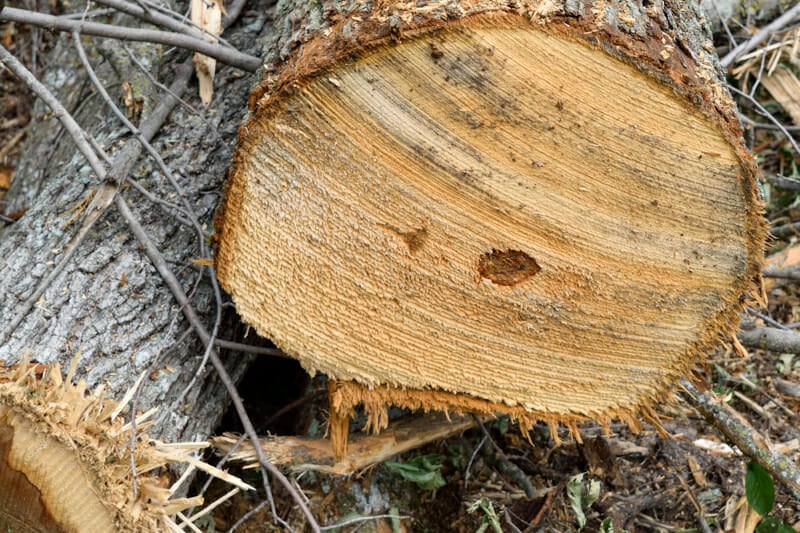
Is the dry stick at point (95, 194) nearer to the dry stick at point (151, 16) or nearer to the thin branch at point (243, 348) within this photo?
the dry stick at point (151, 16)

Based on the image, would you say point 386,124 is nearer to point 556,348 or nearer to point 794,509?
point 556,348

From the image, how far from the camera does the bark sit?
1799 mm

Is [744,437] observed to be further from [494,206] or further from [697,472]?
[494,206]

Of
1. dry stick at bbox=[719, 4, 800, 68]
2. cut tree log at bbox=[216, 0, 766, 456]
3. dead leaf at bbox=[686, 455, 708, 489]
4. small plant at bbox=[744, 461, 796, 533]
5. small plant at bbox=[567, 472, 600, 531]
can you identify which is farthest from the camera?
dry stick at bbox=[719, 4, 800, 68]

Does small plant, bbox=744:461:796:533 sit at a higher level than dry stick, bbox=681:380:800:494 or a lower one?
lower

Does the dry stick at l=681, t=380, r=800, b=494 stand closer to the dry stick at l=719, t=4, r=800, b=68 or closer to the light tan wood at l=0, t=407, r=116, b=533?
the dry stick at l=719, t=4, r=800, b=68

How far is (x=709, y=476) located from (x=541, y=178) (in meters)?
1.42

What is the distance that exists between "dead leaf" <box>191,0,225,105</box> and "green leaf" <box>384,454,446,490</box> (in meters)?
1.26

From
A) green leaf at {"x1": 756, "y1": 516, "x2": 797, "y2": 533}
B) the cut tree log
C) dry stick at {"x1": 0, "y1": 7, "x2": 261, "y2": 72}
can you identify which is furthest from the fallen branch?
dry stick at {"x1": 0, "y1": 7, "x2": 261, "y2": 72}

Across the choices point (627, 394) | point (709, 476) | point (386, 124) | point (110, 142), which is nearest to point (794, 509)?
point (709, 476)

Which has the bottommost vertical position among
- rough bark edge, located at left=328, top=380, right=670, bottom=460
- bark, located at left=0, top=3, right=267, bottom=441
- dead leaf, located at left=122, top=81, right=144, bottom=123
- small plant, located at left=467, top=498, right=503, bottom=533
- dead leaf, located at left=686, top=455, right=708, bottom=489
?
dead leaf, located at left=686, top=455, right=708, bottom=489

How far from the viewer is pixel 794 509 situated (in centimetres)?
231

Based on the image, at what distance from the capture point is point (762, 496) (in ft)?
6.84

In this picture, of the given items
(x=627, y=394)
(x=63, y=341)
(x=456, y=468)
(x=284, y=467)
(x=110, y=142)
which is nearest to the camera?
(x=63, y=341)
